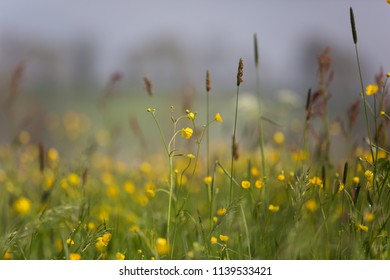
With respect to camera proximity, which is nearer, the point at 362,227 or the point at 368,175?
the point at 362,227

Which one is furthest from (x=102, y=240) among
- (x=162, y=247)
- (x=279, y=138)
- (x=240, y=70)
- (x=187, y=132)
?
(x=279, y=138)

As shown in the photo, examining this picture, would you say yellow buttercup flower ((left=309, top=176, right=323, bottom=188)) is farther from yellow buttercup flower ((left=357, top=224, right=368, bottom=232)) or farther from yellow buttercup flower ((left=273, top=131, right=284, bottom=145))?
yellow buttercup flower ((left=273, top=131, right=284, bottom=145))

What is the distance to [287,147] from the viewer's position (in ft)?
9.84

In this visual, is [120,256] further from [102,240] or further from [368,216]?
[368,216]

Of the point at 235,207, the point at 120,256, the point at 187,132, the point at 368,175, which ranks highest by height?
the point at 187,132

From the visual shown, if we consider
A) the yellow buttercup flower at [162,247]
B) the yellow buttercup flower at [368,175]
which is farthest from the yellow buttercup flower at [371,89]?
the yellow buttercup flower at [162,247]

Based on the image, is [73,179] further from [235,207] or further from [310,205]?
[310,205]

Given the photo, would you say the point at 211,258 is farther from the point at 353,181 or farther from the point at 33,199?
the point at 33,199

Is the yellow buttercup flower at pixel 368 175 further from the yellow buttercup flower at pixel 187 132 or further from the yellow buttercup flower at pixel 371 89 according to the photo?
the yellow buttercup flower at pixel 187 132

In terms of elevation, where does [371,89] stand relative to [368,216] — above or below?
above

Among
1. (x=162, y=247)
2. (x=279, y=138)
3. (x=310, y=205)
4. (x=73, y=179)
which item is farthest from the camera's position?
(x=279, y=138)

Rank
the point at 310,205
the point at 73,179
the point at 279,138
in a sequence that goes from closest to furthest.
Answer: the point at 310,205
the point at 73,179
the point at 279,138

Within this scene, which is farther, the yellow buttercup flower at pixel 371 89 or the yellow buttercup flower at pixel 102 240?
the yellow buttercup flower at pixel 371 89
